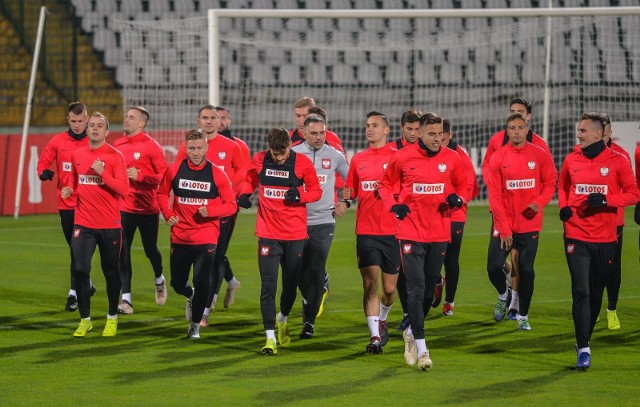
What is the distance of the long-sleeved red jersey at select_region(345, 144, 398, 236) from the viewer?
9.74 meters

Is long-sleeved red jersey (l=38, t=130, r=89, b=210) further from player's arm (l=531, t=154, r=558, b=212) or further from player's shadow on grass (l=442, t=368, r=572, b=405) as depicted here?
player's shadow on grass (l=442, t=368, r=572, b=405)

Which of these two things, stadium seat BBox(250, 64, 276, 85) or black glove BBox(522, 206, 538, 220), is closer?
black glove BBox(522, 206, 538, 220)

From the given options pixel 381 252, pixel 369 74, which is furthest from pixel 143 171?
pixel 369 74

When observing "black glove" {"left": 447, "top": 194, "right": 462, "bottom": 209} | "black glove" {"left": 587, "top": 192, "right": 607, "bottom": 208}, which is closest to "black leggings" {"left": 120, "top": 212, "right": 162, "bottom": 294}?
"black glove" {"left": 447, "top": 194, "right": 462, "bottom": 209}

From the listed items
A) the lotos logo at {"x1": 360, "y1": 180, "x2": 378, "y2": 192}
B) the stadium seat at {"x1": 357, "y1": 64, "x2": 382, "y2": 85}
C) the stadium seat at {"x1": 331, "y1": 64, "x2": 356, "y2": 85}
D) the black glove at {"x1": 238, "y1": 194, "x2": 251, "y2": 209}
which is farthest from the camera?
the stadium seat at {"x1": 357, "y1": 64, "x2": 382, "y2": 85}

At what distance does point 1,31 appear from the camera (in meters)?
26.1

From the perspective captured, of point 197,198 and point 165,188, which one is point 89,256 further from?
point 197,198

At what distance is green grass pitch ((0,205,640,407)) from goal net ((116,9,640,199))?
10.3m

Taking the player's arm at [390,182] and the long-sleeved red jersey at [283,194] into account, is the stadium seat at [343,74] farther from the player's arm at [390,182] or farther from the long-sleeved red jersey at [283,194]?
the player's arm at [390,182]

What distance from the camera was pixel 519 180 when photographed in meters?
10.6

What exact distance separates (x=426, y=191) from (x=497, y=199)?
6.10ft

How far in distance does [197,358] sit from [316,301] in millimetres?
1398

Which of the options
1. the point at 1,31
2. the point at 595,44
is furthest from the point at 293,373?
the point at 1,31

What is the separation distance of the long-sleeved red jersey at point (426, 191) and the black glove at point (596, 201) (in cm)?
93
